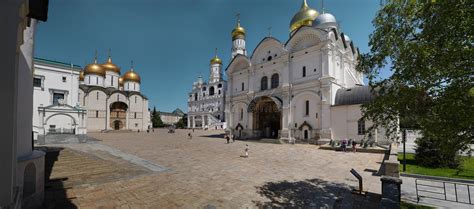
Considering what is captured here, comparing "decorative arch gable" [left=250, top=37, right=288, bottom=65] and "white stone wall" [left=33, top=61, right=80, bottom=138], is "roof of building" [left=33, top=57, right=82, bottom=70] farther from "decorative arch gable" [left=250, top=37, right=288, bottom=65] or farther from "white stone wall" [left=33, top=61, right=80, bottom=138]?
"decorative arch gable" [left=250, top=37, right=288, bottom=65]

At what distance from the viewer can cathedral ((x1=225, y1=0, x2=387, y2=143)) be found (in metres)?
22.2

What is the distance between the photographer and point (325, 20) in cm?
2927

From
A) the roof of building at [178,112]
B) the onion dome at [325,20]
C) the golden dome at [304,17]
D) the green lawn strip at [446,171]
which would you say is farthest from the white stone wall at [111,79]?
the roof of building at [178,112]

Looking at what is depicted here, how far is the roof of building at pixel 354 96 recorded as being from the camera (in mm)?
20562

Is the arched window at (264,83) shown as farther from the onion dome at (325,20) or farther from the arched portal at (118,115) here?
the arched portal at (118,115)

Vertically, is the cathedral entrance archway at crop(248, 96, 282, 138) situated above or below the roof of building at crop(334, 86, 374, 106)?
below

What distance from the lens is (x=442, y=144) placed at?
429 centimetres

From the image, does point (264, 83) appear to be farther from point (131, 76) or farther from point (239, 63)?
point (131, 76)

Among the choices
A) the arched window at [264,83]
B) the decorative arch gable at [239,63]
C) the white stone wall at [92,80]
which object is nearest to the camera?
the arched window at [264,83]

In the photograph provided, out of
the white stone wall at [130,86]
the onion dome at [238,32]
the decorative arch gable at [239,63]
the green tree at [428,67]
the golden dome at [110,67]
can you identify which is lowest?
the green tree at [428,67]

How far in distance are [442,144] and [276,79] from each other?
984 inches

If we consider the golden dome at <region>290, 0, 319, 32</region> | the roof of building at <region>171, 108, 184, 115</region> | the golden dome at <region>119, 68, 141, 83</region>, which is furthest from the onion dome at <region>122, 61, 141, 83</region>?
the roof of building at <region>171, 108, 184, 115</region>

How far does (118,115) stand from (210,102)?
92.6ft

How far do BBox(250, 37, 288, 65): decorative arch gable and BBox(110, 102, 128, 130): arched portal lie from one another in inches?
1260
